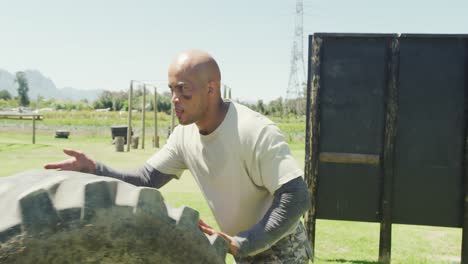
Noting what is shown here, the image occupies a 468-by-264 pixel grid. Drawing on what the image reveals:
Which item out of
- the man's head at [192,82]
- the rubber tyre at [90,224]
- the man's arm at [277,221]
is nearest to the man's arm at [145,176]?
the man's head at [192,82]

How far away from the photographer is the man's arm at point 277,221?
216 cm

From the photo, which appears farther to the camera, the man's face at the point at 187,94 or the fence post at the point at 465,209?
the fence post at the point at 465,209

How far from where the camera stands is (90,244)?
5.58ft

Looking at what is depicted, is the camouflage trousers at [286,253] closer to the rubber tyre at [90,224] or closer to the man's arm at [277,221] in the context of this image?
the man's arm at [277,221]

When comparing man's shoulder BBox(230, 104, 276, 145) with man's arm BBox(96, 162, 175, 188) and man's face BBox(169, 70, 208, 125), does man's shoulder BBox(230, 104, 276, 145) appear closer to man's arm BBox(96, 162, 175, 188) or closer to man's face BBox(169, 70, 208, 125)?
man's face BBox(169, 70, 208, 125)

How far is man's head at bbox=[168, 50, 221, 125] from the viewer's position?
2273 mm

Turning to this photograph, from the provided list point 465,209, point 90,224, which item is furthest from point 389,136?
point 90,224

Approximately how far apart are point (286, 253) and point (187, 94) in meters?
0.97

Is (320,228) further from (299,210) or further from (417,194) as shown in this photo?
(299,210)

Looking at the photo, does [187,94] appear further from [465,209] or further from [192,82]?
[465,209]

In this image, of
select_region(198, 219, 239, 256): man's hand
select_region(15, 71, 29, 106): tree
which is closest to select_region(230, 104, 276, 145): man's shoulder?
select_region(198, 219, 239, 256): man's hand

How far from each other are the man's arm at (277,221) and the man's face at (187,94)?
0.50 meters

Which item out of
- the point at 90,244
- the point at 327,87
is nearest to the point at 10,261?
the point at 90,244

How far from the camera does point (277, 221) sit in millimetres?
2270
